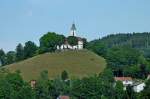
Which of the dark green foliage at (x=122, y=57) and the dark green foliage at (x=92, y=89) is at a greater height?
the dark green foliage at (x=122, y=57)

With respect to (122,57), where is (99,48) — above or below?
above

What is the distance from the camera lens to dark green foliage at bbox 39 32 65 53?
144 metres

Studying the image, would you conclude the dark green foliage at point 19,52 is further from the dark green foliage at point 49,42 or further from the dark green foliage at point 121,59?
the dark green foliage at point 121,59

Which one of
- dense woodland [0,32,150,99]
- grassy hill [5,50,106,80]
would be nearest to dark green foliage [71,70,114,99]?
dense woodland [0,32,150,99]

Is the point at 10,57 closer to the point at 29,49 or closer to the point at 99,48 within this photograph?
the point at 29,49

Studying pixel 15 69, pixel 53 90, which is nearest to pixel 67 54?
pixel 15 69

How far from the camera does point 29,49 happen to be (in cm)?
14975

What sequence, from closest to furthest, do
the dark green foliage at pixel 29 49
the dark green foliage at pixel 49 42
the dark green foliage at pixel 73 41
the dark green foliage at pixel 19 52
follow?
the dark green foliage at pixel 49 42
the dark green foliage at pixel 73 41
the dark green foliage at pixel 19 52
the dark green foliage at pixel 29 49

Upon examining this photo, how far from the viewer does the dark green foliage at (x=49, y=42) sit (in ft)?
473

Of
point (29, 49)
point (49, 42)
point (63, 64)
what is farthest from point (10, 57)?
point (63, 64)

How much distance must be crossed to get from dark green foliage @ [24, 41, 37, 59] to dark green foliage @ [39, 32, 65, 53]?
2.68 meters

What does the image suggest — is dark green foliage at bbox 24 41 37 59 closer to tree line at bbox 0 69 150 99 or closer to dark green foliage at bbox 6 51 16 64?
dark green foliage at bbox 6 51 16 64

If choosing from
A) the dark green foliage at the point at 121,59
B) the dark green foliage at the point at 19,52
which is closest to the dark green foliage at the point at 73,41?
the dark green foliage at the point at 19,52

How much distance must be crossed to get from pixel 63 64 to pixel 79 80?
110 ft
